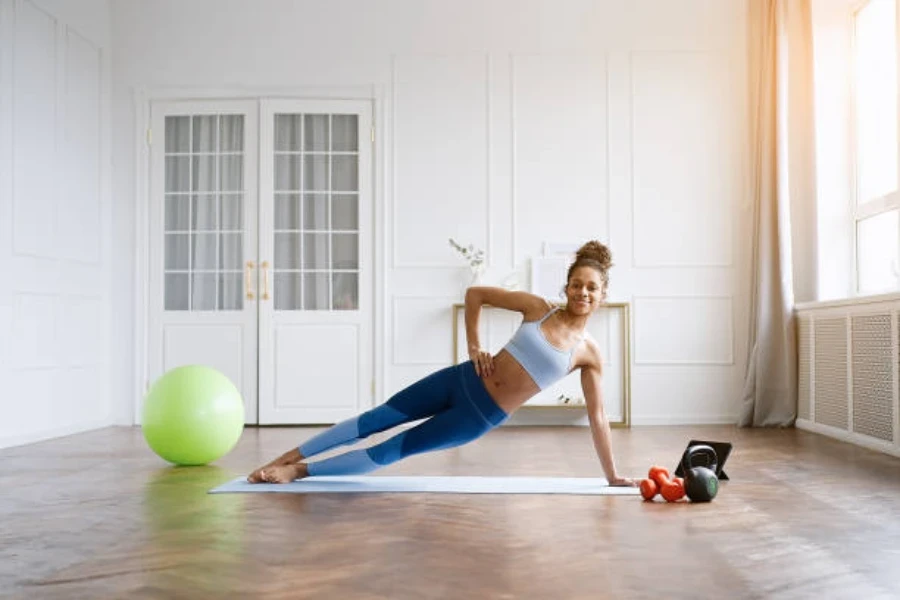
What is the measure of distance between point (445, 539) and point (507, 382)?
93 centimetres

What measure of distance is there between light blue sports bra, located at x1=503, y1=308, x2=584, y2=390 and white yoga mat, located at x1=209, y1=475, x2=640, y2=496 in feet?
1.49

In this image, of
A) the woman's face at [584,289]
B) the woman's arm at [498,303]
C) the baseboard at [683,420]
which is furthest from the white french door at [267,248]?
the woman's face at [584,289]

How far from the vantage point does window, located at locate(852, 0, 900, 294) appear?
607 cm

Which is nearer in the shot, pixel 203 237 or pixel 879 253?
pixel 879 253

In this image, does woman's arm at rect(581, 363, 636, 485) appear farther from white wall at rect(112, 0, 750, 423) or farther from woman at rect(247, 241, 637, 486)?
white wall at rect(112, 0, 750, 423)

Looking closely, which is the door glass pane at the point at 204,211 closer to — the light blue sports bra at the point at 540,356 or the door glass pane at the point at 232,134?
the door glass pane at the point at 232,134

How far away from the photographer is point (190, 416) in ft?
14.5

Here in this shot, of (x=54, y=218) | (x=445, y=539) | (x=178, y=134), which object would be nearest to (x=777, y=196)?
(x=178, y=134)

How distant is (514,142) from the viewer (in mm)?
7094

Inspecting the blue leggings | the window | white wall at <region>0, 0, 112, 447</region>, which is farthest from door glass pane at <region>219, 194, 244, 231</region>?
the window

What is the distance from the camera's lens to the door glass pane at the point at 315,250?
7.13 meters

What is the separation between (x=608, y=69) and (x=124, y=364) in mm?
4139

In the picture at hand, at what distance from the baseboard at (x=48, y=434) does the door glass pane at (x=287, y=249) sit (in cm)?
170

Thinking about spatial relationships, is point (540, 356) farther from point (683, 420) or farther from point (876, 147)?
point (876, 147)
